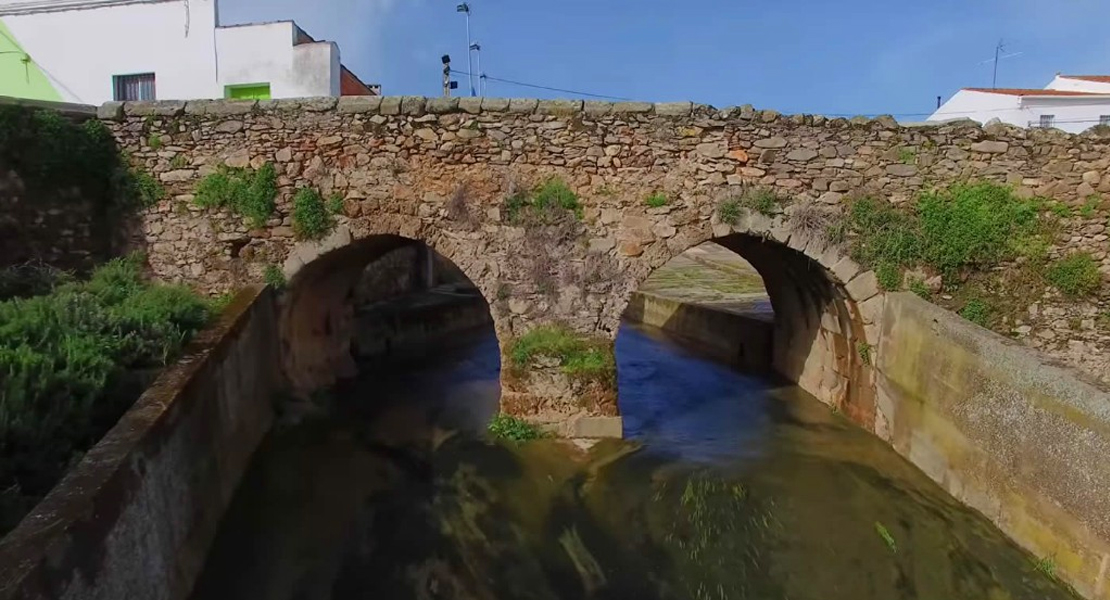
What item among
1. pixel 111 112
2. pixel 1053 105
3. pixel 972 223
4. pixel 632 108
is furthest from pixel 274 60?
pixel 1053 105

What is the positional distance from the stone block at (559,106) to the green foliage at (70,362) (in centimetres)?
427

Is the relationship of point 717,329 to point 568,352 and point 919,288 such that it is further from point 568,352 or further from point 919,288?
point 568,352

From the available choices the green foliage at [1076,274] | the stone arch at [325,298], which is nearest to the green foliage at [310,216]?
the stone arch at [325,298]

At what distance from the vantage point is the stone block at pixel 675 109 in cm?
777

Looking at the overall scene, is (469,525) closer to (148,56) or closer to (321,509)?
(321,509)

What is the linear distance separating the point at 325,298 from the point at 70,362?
18.1 feet

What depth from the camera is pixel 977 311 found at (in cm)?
799

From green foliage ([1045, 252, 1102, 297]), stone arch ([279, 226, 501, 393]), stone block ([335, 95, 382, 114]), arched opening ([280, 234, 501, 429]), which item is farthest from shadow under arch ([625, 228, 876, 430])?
arched opening ([280, 234, 501, 429])

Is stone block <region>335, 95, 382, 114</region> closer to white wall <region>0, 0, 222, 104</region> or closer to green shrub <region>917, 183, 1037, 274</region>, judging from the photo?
green shrub <region>917, 183, 1037, 274</region>

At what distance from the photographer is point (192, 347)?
5863mm

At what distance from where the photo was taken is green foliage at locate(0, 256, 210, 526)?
3938mm

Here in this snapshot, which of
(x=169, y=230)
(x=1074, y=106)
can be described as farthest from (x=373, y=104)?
(x=1074, y=106)

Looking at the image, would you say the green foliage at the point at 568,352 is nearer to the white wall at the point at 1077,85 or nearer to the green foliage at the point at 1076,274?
the green foliage at the point at 1076,274

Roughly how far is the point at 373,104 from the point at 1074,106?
2916cm
